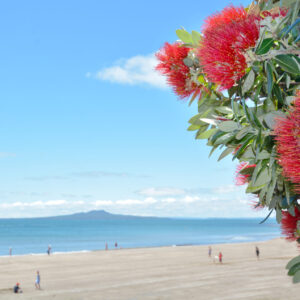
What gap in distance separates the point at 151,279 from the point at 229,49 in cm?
2459

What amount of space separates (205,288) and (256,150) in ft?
67.7

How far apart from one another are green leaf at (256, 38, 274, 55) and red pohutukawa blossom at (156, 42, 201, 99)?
0.80 m

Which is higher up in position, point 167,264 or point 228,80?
point 228,80

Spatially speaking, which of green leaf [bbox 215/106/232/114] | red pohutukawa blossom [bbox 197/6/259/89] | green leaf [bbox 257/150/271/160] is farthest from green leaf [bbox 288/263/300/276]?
red pohutukawa blossom [bbox 197/6/259/89]

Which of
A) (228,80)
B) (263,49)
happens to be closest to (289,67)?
(263,49)

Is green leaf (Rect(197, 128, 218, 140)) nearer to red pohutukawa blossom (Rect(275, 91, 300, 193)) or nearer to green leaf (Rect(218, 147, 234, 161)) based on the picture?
green leaf (Rect(218, 147, 234, 161))

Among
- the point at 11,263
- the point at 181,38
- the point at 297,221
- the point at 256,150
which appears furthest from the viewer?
the point at 11,263

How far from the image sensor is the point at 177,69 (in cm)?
226

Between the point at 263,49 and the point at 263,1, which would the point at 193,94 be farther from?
the point at 263,49

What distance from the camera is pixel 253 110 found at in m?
1.73

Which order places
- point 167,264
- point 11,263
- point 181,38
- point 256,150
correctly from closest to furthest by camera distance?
point 256,150
point 181,38
point 167,264
point 11,263

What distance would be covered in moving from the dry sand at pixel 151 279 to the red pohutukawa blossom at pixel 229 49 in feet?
59.9

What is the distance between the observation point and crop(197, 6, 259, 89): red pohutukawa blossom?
1.55 metres

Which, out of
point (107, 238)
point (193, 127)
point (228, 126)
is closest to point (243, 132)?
point (228, 126)
